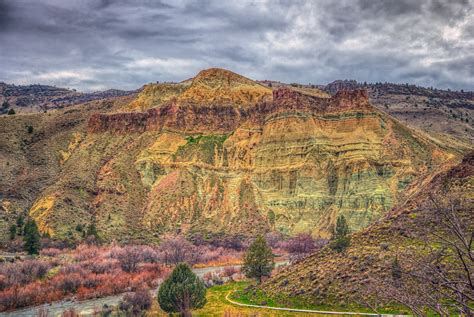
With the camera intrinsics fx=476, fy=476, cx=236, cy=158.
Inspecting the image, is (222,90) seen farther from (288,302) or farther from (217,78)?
(288,302)

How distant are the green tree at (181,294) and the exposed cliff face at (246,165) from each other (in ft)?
141

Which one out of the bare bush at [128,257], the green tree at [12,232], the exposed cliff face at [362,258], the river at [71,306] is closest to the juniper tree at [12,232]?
the green tree at [12,232]

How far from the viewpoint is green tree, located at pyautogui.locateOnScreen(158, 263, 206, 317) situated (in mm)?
40594

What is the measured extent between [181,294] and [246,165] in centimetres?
6009

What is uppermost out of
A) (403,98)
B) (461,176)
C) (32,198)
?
(403,98)

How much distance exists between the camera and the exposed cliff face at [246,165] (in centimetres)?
8675

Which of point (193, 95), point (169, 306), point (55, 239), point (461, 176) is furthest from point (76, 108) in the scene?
point (461, 176)

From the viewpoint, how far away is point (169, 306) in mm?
41344

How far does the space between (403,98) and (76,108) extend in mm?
121801

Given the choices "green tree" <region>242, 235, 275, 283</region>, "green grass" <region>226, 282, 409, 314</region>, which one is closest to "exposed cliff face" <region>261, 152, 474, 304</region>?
"green grass" <region>226, 282, 409, 314</region>

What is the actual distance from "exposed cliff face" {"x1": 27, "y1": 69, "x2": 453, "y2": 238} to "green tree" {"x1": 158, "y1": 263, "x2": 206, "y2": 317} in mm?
43117

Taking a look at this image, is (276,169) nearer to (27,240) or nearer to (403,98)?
(27,240)

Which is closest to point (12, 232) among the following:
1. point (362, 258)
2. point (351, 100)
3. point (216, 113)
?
point (216, 113)

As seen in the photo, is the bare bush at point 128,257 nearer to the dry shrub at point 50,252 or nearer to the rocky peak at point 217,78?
the dry shrub at point 50,252
